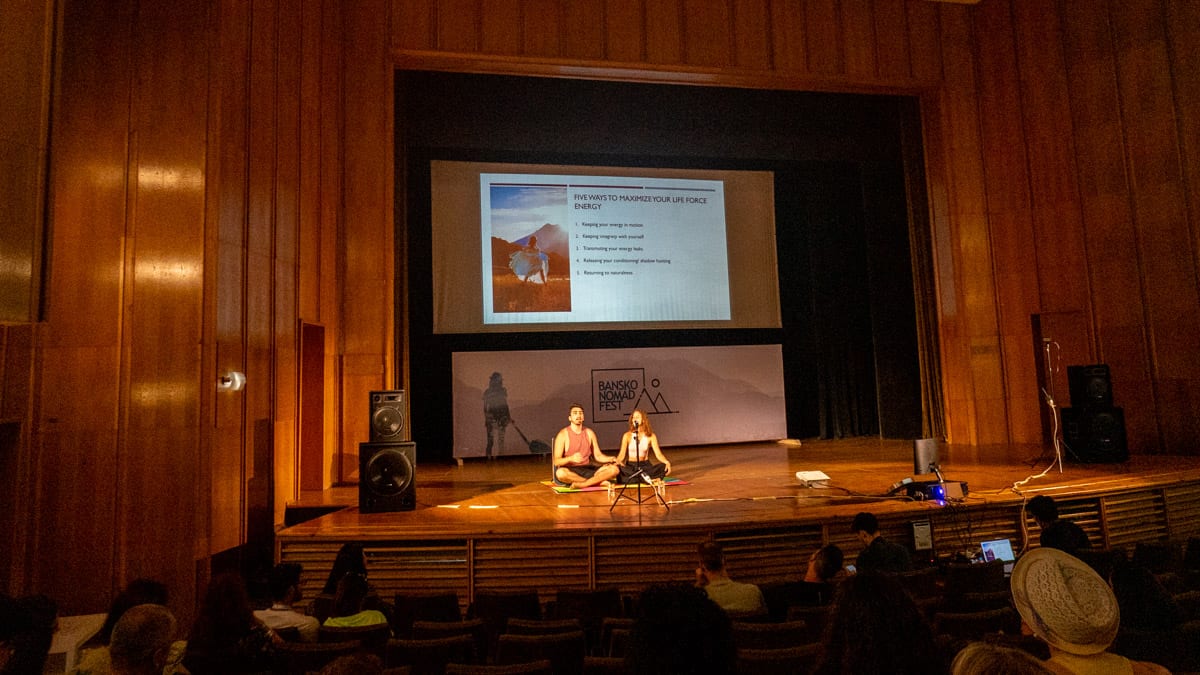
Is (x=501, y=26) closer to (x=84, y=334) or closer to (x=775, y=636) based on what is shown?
(x=84, y=334)

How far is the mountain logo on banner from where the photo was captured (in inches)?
417

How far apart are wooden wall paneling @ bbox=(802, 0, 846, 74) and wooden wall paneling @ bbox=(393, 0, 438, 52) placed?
515 cm

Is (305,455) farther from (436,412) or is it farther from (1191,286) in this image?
(1191,286)

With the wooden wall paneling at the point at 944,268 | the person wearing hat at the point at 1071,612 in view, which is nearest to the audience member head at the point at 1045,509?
the person wearing hat at the point at 1071,612

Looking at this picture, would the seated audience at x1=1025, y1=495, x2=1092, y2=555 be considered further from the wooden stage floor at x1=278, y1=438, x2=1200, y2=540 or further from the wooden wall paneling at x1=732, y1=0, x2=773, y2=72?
the wooden wall paneling at x1=732, y1=0, x2=773, y2=72

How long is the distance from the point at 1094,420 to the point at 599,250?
6.31 meters

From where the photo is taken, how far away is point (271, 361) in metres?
6.11

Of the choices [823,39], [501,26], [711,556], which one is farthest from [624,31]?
[711,556]

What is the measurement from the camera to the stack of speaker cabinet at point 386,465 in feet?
18.9

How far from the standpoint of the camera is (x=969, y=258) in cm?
1004

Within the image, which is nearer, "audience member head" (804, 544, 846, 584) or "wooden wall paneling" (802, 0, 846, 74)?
"audience member head" (804, 544, 846, 584)

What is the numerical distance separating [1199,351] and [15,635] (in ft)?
34.3

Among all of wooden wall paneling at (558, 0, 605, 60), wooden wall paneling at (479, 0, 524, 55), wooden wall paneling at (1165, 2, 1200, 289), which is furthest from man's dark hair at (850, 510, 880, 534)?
wooden wall paneling at (479, 0, 524, 55)

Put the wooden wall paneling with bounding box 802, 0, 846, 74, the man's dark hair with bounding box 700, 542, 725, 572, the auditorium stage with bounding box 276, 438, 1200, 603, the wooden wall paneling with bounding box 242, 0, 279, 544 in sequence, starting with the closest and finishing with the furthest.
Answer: the man's dark hair with bounding box 700, 542, 725, 572, the auditorium stage with bounding box 276, 438, 1200, 603, the wooden wall paneling with bounding box 242, 0, 279, 544, the wooden wall paneling with bounding box 802, 0, 846, 74
